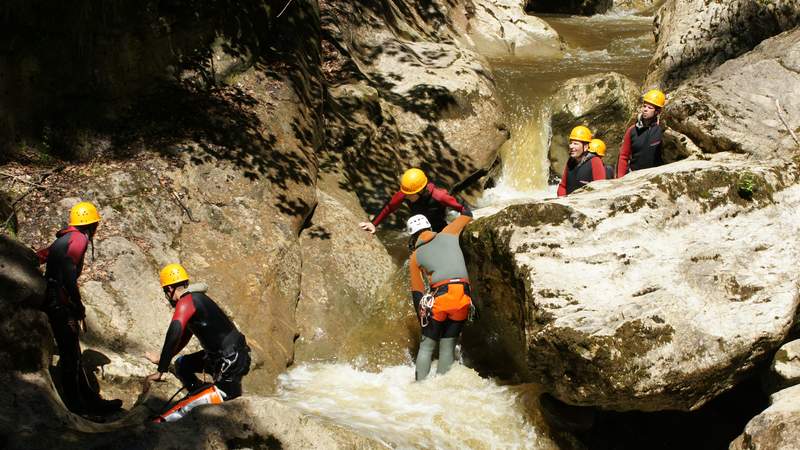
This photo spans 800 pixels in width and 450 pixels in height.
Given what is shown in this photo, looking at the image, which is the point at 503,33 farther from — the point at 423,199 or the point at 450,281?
the point at 450,281

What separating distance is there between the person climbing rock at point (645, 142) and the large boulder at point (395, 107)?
13.0 feet

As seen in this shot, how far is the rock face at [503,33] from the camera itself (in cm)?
1816

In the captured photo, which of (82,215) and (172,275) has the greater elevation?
(82,215)

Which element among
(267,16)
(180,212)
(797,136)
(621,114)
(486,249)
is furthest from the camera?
(621,114)

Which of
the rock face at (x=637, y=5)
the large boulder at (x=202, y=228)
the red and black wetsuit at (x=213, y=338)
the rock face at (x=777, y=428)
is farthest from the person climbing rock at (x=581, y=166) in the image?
the rock face at (x=637, y=5)

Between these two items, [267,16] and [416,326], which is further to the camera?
[267,16]

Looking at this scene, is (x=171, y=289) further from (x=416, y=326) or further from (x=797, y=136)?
(x=797, y=136)

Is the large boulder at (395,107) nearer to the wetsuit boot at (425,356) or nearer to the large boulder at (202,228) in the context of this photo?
the large boulder at (202,228)

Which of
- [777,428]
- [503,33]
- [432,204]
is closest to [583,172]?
[432,204]

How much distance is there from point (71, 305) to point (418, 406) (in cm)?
363

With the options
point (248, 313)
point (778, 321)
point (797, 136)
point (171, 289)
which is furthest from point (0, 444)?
point (797, 136)

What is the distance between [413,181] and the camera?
895 cm

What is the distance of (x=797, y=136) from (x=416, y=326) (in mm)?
5238

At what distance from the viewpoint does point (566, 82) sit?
14.5 meters
